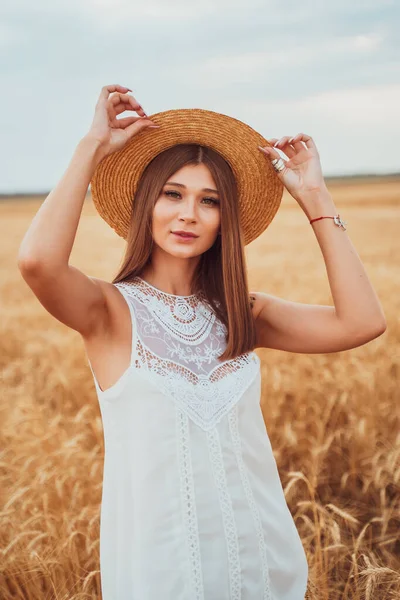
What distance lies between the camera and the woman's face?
223 centimetres

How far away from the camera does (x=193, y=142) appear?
242cm

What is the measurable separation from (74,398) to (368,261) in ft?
28.2

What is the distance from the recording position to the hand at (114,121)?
210cm

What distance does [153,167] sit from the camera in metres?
2.39

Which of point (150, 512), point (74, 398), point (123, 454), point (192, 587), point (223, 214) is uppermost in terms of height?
point (223, 214)

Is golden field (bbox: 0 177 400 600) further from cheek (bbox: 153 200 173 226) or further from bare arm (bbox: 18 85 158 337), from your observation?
cheek (bbox: 153 200 173 226)

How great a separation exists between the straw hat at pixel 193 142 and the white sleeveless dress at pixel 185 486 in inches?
20.4

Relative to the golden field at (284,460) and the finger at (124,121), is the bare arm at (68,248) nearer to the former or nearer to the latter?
the finger at (124,121)

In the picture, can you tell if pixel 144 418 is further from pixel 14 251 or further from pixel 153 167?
pixel 14 251

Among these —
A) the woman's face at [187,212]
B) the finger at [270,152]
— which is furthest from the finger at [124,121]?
the finger at [270,152]

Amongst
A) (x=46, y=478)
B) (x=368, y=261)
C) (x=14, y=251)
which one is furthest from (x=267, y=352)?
(x=14, y=251)

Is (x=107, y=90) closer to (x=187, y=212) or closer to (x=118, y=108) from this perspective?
(x=118, y=108)

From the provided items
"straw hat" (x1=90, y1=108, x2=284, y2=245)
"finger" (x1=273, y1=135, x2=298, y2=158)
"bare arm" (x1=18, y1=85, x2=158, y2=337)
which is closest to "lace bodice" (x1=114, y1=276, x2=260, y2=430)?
"bare arm" (x1=18, y1=85, x2=158, y2=337)

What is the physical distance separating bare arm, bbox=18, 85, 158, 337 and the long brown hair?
0.23 metres
